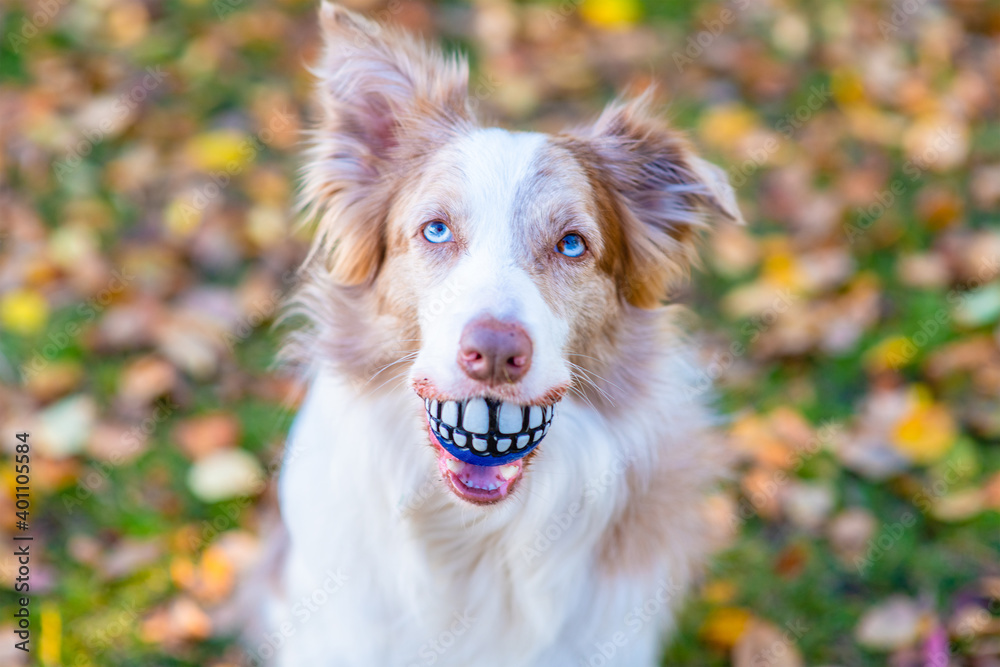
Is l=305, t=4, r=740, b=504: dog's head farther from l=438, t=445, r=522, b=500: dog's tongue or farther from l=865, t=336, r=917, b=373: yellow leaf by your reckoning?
l=865, t=336, r=917, b=373: yellow leaf

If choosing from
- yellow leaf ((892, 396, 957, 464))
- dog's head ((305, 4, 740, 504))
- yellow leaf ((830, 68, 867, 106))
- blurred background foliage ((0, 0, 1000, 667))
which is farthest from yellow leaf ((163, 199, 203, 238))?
yellow leaf ((830, 68, 867, 106))

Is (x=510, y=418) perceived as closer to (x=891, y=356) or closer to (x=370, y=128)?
(x=370, y=128)

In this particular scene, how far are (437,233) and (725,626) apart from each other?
224 cm

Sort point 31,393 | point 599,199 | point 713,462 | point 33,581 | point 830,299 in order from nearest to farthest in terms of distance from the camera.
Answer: point 599,199
point 713,462
point 33,581
point 31,393
point 830,299

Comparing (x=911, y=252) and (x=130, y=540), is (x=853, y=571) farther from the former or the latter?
(x=130, y=540)

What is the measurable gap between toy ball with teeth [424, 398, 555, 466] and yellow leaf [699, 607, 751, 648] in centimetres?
174

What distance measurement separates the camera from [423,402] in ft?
8.97

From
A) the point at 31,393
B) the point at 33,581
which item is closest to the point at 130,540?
the point at 33,581

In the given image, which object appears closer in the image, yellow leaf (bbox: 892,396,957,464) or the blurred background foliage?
the blurred background foliage

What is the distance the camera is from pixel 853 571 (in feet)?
13.3

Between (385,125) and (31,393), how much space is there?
265cm

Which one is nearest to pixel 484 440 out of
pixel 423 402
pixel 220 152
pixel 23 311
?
pixel 423 402

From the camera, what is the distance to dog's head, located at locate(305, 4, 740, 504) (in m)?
2.50

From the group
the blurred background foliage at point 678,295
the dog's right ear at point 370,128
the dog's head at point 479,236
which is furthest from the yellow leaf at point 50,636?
the dog's right ear at point 370,128
